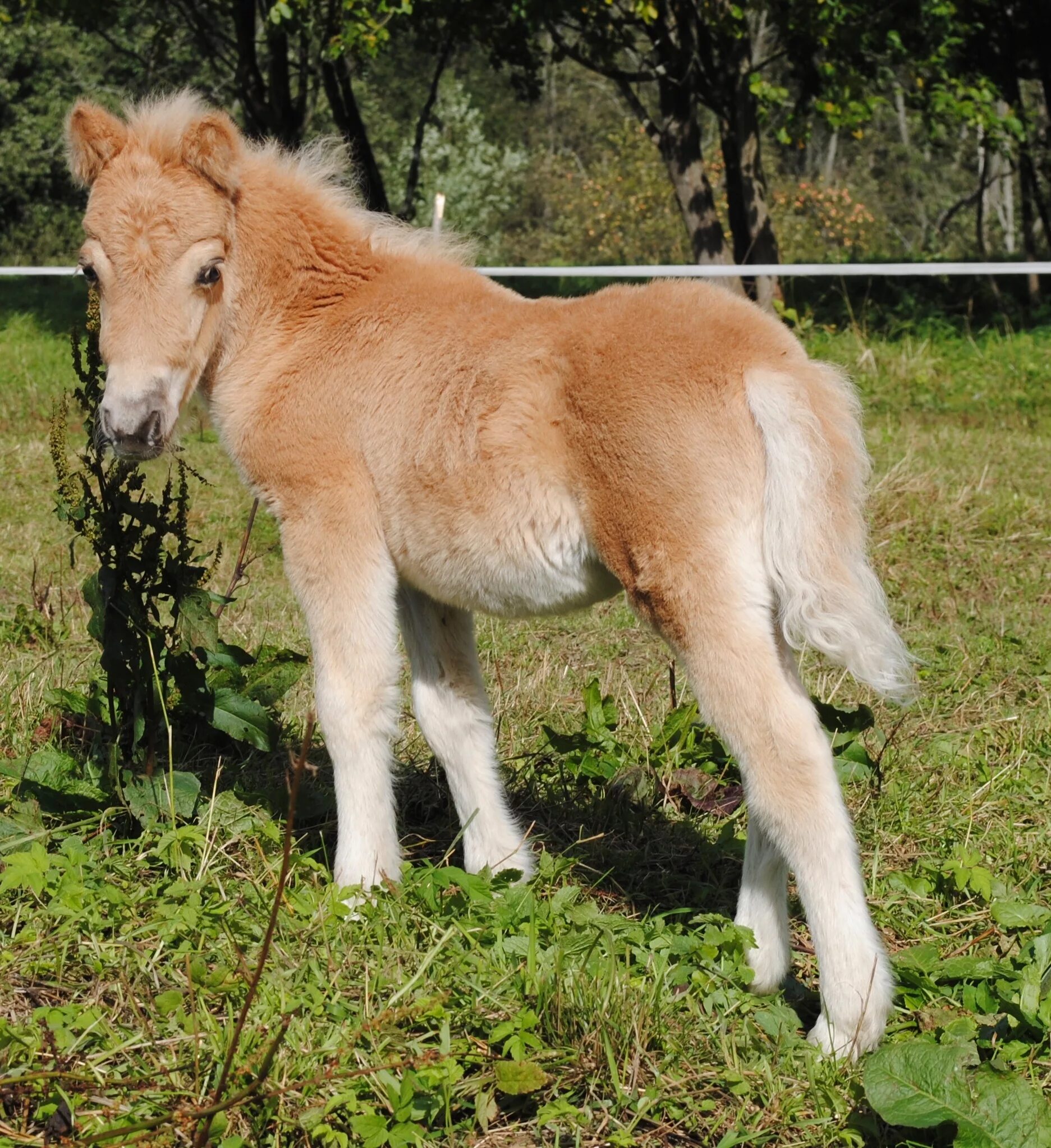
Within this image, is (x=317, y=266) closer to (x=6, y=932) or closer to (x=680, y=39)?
(x=6, y=932)

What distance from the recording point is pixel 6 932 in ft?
10.6

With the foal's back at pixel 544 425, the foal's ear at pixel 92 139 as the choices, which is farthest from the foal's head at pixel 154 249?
the foal's back at pixel 544 425

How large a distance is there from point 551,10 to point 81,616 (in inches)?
327

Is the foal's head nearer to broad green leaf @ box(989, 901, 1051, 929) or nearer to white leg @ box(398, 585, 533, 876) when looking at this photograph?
white leg @ box(398, 585, 533, 876)

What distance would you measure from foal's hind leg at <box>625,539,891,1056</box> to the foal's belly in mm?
253

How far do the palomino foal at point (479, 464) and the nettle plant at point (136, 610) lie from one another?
1.03 ft

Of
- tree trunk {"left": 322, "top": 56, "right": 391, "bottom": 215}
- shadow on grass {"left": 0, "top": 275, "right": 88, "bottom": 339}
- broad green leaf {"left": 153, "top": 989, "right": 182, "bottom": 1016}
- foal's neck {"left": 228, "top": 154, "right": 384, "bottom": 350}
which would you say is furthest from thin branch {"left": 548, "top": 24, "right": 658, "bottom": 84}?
broad green leaf {"left": 153, "top": 989, "right": 182, "bottom": 1016}

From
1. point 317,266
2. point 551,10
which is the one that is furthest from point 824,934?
point 551,10

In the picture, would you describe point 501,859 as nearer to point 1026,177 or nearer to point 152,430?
point 152,430

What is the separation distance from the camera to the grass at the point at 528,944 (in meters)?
2.71

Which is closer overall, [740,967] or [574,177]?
[740,967]

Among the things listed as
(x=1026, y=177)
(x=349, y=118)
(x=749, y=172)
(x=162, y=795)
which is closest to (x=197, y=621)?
(x=162, y=795)

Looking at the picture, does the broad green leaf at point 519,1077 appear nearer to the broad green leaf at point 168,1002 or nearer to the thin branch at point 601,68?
the broad green leaf at point 168,1002

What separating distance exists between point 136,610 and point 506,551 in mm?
1226
